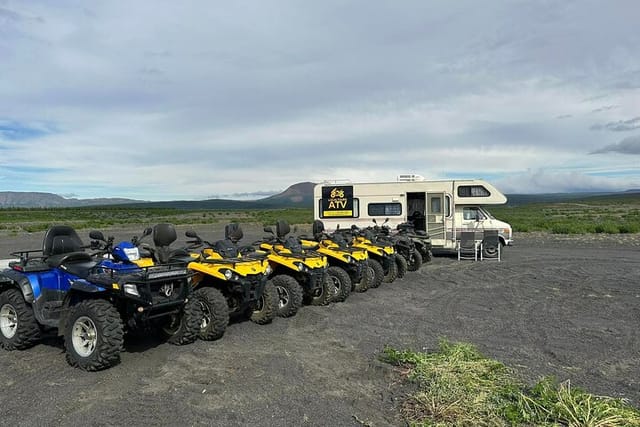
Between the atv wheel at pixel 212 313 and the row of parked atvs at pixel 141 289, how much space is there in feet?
0.04

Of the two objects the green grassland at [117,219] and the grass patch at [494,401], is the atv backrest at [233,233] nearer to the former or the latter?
the grass patch at [494,401]

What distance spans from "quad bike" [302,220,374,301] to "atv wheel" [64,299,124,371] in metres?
4.92

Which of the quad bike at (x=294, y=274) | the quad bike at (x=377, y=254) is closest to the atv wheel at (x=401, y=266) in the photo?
the quad bike at (x=377, y=254)

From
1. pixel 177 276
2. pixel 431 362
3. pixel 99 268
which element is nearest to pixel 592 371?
pixel 431 362

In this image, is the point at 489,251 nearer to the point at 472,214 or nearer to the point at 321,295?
the point at 472,214

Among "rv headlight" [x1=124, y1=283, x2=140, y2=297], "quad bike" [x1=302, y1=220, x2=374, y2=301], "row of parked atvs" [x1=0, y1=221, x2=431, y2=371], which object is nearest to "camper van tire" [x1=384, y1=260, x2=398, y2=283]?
"quad bike" [x1=302, y1=220, x2=374, y2=301]

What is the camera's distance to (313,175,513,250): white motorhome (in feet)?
58.3

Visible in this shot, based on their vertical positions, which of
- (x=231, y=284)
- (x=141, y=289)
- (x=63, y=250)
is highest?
(x=63, y=250)

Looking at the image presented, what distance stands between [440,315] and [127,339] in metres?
5.07

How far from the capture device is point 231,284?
23.2 ft

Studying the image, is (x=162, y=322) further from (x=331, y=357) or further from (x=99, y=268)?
(x=331, y=357)

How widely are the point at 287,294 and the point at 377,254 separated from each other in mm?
3954

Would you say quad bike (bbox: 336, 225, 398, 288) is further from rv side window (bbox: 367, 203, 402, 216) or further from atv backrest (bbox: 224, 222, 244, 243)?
rv side window (bbox: 367, 203, 402, 216)

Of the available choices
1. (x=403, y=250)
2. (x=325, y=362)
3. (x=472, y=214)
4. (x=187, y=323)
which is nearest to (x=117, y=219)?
(x=472, y=214)
